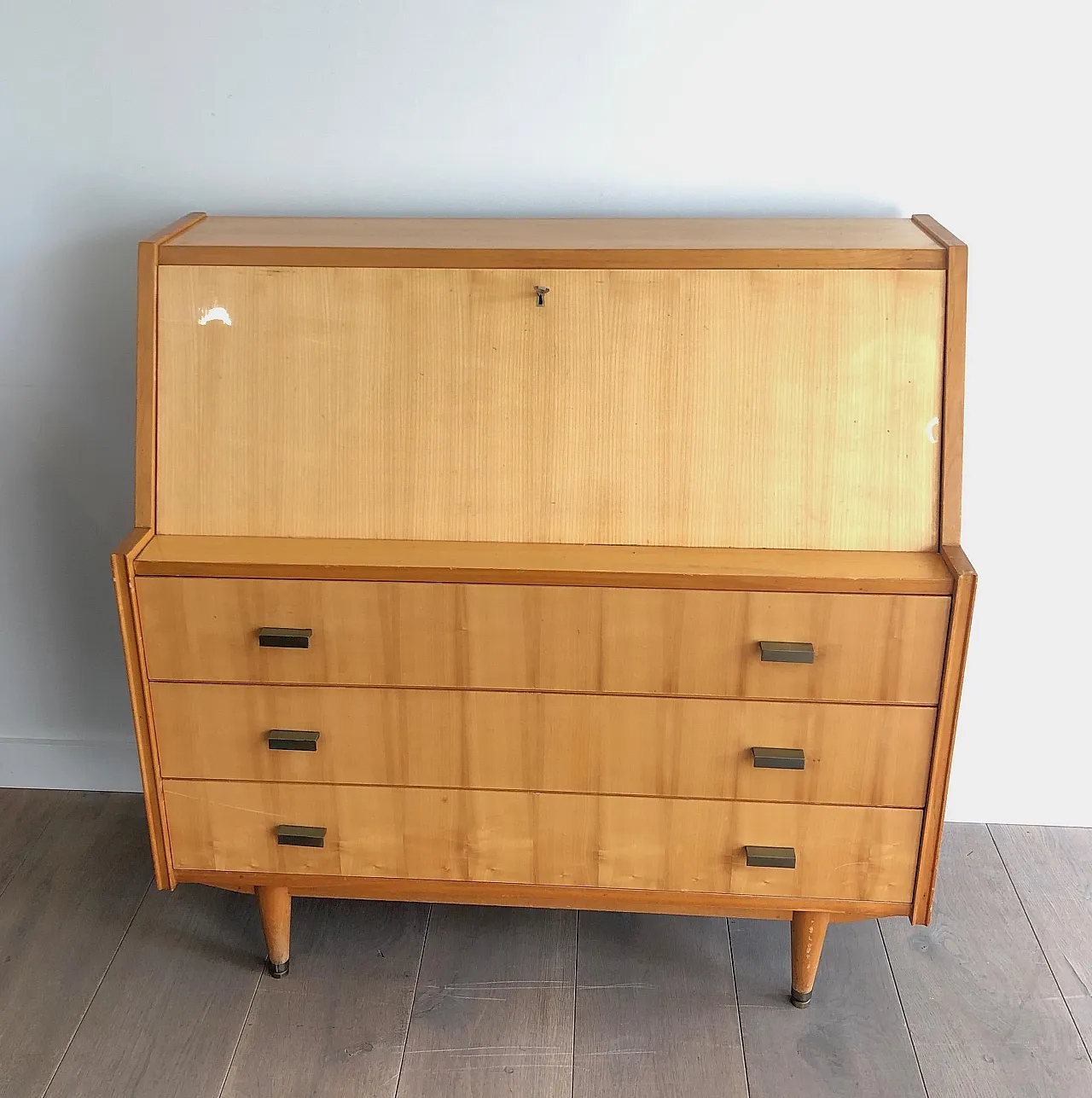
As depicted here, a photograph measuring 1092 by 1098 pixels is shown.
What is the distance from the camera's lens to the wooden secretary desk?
144cm

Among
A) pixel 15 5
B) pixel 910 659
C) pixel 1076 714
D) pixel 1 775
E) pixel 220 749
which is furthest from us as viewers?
pixel 1 775

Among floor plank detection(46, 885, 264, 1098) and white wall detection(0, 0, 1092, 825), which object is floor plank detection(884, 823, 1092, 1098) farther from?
floor plank detection(46, 885, 264, 1098)

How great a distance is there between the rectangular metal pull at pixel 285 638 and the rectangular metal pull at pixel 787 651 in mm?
610

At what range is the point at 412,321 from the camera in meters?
1.49

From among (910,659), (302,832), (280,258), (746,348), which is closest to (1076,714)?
(910,659)

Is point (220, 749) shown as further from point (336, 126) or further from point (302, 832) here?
point (336, 126)

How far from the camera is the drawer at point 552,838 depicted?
1.53m

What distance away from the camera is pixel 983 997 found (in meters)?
1.72

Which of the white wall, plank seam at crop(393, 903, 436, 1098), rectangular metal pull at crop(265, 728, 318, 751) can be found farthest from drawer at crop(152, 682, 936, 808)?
the white wall

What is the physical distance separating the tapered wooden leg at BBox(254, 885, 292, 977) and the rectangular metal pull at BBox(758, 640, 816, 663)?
2.78 feet

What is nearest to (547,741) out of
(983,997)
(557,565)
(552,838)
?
(552,838)

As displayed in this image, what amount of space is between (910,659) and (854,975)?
653 millimetres

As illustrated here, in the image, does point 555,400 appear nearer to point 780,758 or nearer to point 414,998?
point 780,758

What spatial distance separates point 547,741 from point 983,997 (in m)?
0.85
